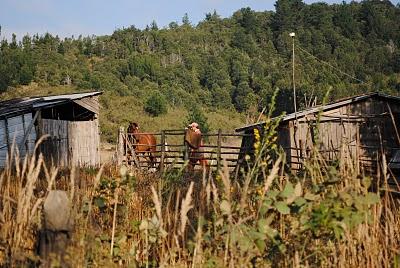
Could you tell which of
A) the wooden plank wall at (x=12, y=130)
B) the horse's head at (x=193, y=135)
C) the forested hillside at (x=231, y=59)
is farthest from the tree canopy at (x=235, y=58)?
the horse's head at (x=193, y=135)

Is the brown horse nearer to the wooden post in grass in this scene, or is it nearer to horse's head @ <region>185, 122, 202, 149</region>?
horse's head @ <region>185, 122, 202, 149</region>

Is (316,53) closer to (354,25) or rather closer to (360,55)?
(360,55)

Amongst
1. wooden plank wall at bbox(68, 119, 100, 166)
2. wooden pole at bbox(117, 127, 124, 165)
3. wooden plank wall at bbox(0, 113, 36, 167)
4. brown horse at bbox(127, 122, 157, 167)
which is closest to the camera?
wooden pole at bbox(117, 127, 124, 165)

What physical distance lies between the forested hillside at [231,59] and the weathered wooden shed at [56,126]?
3359cm

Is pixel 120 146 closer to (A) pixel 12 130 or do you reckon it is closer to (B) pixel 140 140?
(B) pixel 140 140

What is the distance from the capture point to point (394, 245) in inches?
126

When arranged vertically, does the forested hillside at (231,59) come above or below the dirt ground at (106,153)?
above

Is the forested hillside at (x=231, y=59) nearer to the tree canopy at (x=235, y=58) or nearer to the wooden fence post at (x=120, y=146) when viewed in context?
the tree canopy at (x=235, y=58)

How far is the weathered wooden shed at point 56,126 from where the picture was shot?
53.3 ft

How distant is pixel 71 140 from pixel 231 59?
223 feet

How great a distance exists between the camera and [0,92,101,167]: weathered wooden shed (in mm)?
16234

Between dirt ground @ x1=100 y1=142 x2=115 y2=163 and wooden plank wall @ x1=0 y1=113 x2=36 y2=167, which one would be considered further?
dirt ground @ x1=100 y1=142 x2=115 y2=163

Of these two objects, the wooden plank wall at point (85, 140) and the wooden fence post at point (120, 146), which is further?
the wooden plank wall at point (85, 140)

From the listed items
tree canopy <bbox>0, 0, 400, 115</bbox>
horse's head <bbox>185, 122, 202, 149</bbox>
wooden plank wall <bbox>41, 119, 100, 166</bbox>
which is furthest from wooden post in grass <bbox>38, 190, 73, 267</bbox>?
tree canopy <bbox>0, 0, 400, 115</bbox>
